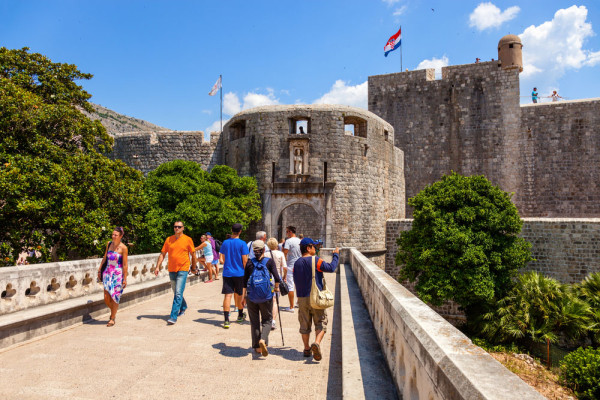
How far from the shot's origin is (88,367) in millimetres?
4461

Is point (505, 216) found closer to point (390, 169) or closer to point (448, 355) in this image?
point (390, 169)

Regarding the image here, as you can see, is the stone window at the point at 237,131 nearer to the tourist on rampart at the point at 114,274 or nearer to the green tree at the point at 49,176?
the green tree at the point at 49,176

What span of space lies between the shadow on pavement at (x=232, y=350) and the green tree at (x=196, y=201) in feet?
35.1

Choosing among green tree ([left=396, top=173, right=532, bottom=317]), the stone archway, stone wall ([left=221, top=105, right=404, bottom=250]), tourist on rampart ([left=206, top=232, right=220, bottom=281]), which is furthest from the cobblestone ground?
the stone archway

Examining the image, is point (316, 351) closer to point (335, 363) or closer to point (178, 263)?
point (335, 363)

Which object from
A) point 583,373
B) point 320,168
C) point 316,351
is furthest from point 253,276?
point 320,168

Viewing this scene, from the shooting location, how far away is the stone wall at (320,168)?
62.1 feet

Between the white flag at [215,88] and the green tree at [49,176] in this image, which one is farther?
the white flag at [215,88]

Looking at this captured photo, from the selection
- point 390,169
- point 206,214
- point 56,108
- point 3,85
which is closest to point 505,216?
point 390,169

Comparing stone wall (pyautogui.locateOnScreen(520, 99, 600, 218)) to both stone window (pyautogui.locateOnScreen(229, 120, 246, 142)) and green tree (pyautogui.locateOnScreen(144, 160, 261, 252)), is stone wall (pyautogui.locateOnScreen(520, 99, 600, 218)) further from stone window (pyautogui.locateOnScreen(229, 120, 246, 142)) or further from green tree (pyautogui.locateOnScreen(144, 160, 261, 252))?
green tree (pyautogui.locateOnScreen(144, 160, 261, 252))

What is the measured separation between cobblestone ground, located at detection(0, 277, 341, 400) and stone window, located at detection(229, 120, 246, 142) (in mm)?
15337

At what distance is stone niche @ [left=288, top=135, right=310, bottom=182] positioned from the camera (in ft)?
61.8

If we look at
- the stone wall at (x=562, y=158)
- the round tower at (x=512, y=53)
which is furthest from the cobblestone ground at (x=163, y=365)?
the round tower at (x=512, y=53)

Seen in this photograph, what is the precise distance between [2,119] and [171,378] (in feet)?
32.5
